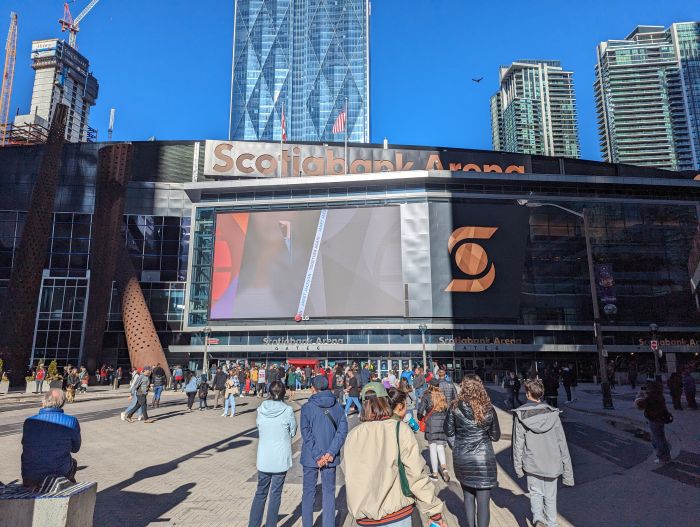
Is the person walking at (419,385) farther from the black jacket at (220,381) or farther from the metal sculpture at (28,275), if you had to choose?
the metal sculpture at (28,275)

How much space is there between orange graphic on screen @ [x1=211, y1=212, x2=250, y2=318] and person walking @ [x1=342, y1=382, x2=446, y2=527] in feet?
162

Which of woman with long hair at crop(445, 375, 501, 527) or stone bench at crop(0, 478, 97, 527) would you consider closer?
stone bench at crop(0, 478, 97, 527)

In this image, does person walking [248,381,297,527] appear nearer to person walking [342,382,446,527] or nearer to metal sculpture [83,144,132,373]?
person walking [342,382,446,527]

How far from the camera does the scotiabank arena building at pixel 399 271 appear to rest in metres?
49.7

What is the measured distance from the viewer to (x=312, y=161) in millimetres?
59812

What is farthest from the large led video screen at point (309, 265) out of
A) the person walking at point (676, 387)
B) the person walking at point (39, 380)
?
the person walking at point (676, 387)

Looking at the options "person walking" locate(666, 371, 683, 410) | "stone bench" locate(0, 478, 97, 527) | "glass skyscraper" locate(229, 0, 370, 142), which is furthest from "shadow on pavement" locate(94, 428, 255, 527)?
"glass skyscraper" locate(229, 0, 370, 142)

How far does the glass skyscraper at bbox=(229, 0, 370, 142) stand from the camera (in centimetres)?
16112

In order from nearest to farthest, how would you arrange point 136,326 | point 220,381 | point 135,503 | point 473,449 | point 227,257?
point 473,449 < point 135,503 < point 220,381 < point 136,326 < point 227,257

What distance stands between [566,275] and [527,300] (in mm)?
5795

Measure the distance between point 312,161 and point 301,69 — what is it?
4619 inches

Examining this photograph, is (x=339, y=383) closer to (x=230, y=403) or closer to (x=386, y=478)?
(x=230, y=403)

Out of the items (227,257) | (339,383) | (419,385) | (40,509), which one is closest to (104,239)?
(227,257)

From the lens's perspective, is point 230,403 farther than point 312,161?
No
